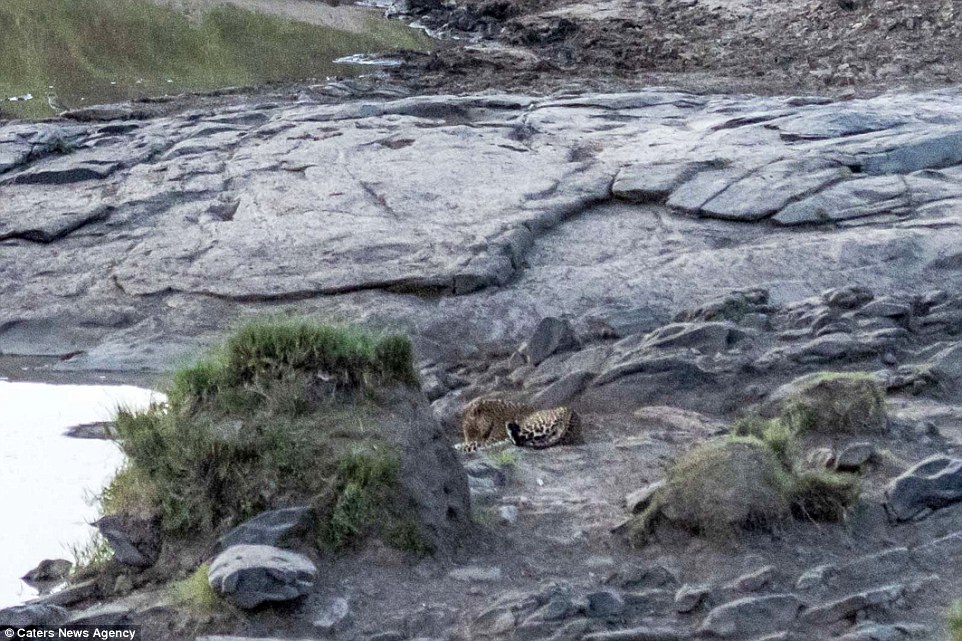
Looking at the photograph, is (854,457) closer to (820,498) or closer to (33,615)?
(820,498)

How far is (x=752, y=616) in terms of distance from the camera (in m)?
4.78

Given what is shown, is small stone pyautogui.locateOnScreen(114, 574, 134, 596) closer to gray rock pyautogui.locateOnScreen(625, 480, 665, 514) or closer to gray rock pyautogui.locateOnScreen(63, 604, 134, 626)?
gray rock pyautogui.locateOnScreen(63, 604, 134, 626)

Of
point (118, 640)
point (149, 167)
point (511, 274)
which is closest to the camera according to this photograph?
point (118, 640)

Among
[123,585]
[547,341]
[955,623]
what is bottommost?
[547,341]

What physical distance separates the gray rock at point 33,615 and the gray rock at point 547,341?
390cm

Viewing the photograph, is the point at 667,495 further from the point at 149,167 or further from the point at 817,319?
the point at 149,167

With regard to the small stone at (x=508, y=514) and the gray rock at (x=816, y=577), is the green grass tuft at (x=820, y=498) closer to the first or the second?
the gray rock at (x=816, y=577)

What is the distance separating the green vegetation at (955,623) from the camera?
4095mm

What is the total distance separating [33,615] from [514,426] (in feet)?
8.99

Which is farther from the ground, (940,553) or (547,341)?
(940,553)

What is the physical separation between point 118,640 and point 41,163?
824 centimetres

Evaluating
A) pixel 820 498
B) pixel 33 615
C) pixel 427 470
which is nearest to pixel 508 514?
pixel 427 470

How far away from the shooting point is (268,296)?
9500 mm

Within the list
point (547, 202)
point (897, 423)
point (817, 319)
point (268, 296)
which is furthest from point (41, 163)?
point (897, 423)
